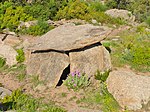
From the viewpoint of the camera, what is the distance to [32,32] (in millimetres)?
15875

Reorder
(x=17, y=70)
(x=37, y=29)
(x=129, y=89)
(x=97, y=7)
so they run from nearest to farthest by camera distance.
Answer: (x=129, y=89) → (x=17, y=70) → (x=37, y=29) → (x=97, y=7)

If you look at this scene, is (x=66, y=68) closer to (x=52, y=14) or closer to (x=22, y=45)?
(x=22, y=45)

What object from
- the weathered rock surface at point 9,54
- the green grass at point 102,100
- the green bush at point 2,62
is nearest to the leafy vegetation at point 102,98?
the green grass at point 102,100

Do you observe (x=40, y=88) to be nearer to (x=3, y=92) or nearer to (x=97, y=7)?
(x=3, y=92)

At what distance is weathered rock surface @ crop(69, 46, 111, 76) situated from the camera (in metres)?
10.5

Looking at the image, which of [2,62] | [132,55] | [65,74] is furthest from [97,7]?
[65,74]

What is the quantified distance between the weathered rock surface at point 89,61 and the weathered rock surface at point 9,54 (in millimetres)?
3033

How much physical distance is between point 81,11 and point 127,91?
38.4ft

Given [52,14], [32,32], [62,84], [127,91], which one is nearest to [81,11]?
[52,14]

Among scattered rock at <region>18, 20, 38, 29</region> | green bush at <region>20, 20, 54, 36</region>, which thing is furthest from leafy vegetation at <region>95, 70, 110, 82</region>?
scattered rock at <region>18, 20, 38, 29</region>

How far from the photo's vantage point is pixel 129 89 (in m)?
8.86

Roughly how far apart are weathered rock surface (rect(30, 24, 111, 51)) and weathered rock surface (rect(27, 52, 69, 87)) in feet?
1.33

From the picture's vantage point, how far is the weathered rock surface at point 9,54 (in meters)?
12.2

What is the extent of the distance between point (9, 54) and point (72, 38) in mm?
3348
